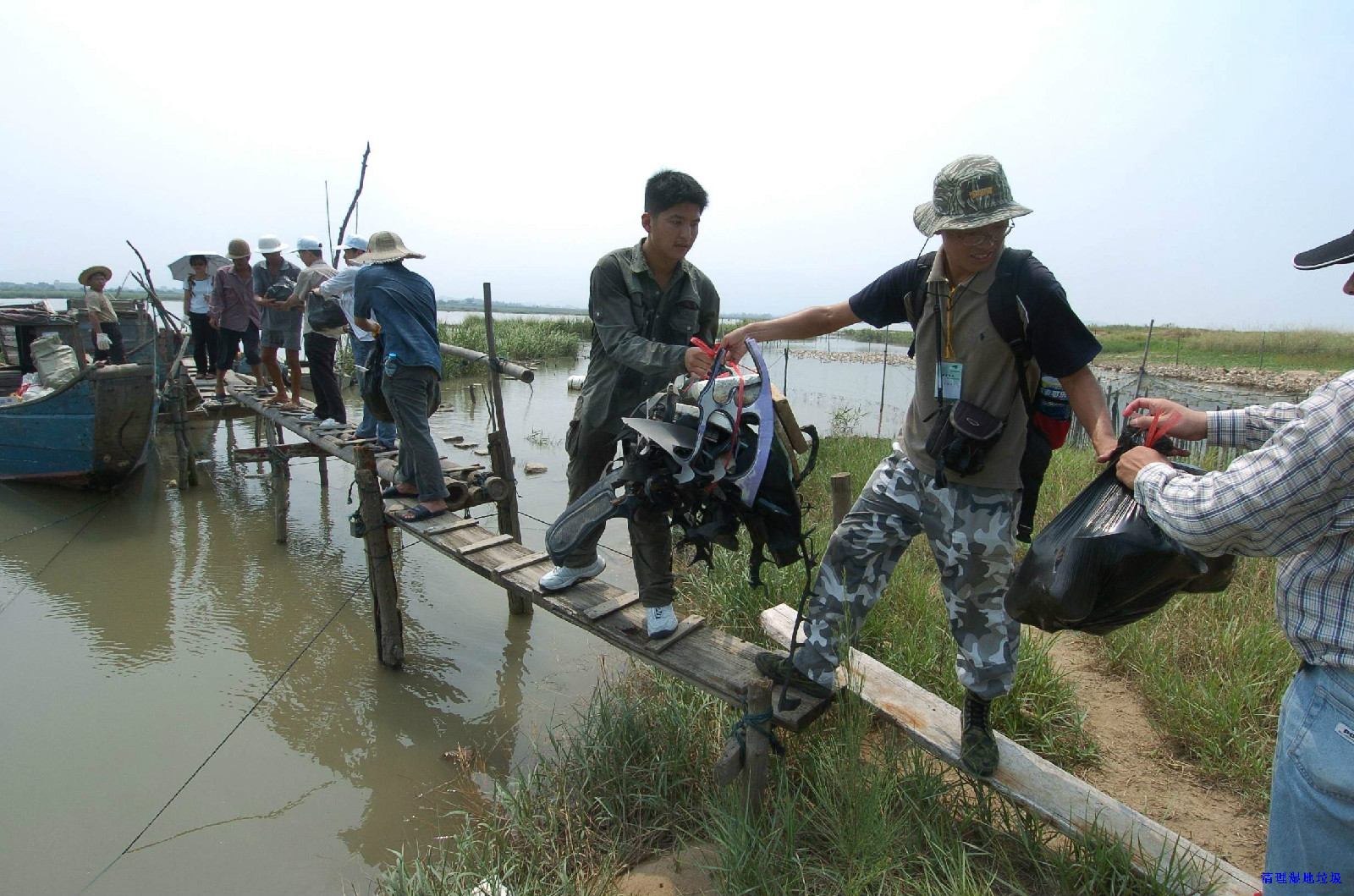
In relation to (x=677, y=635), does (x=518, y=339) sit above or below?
above

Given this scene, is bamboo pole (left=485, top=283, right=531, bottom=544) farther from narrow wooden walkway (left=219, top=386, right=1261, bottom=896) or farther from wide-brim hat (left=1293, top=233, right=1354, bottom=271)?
wide-brim hat (left=1293, top=233, right=1354, bottom=271)

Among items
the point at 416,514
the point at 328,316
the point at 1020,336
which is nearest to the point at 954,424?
the point at 1020,336

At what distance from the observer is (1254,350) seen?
90.3ft

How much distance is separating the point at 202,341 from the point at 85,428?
71.1 inches

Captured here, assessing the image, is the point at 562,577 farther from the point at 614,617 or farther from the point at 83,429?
Answer: the point at 83,429

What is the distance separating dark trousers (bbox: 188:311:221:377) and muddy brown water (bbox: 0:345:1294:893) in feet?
7.72

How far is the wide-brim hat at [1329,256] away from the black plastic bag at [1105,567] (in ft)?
1.58

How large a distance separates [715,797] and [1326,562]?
1.90 meters

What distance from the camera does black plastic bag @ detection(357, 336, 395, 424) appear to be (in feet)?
14.1

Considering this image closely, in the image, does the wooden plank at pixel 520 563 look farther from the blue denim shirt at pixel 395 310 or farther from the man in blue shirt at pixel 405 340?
the blue denim shirt at pixel 395 310

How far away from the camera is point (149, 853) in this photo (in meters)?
3.25

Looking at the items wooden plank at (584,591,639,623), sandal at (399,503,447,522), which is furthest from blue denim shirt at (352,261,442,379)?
wooden plank at (584,591,639,623)

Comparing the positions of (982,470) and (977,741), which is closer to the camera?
(982,470)

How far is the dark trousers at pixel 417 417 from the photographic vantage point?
13.9 feet
